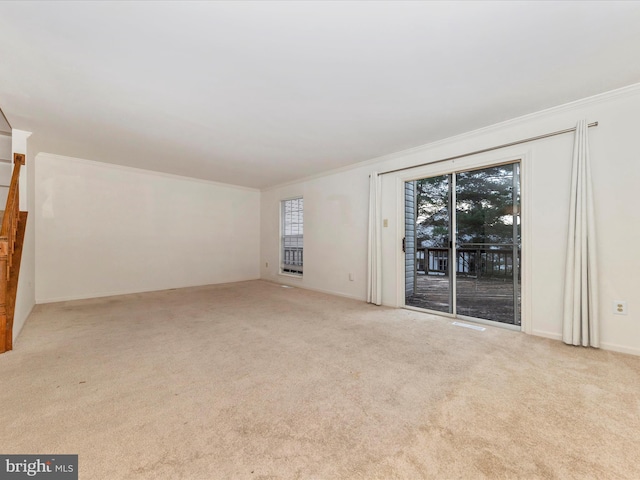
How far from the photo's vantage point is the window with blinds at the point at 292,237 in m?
6.23

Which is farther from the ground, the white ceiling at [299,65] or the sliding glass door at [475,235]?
the white ceiling at [299,65]

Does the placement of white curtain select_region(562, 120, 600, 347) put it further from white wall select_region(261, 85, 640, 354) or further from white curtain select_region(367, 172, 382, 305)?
white curtain select_region(367, 172, 382, 305)

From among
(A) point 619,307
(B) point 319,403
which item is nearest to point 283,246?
(B) point 319,403

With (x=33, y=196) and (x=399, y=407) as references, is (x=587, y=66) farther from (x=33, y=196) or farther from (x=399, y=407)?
(x=33, y=196)

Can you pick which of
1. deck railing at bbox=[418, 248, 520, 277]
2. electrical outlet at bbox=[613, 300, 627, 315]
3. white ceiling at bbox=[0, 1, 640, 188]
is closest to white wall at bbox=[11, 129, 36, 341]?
white ceiling at bbox=[0, 1, 640, 188]

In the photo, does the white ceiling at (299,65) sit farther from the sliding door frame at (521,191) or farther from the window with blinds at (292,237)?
the window with blinds at (292,237)

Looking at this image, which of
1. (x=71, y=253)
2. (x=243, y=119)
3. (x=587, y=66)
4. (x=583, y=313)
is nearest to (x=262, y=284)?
(x=71, y=253)

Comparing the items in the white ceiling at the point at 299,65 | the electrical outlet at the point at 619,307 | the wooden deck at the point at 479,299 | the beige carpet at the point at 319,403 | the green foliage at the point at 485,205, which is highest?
the white ceiling at the point at 299,65

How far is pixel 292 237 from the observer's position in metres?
6.42

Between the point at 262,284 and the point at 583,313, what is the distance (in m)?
5.34

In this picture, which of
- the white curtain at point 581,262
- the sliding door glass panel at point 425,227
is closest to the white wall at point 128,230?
the sliding door glass panel at point 425,227

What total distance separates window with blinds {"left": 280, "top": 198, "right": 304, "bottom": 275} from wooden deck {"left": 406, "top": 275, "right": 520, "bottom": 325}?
2675 millimetres

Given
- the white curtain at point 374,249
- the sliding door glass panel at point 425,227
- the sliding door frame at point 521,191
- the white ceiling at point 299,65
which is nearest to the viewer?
the white ceiling at point 299,65

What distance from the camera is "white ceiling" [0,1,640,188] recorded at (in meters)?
1.63
